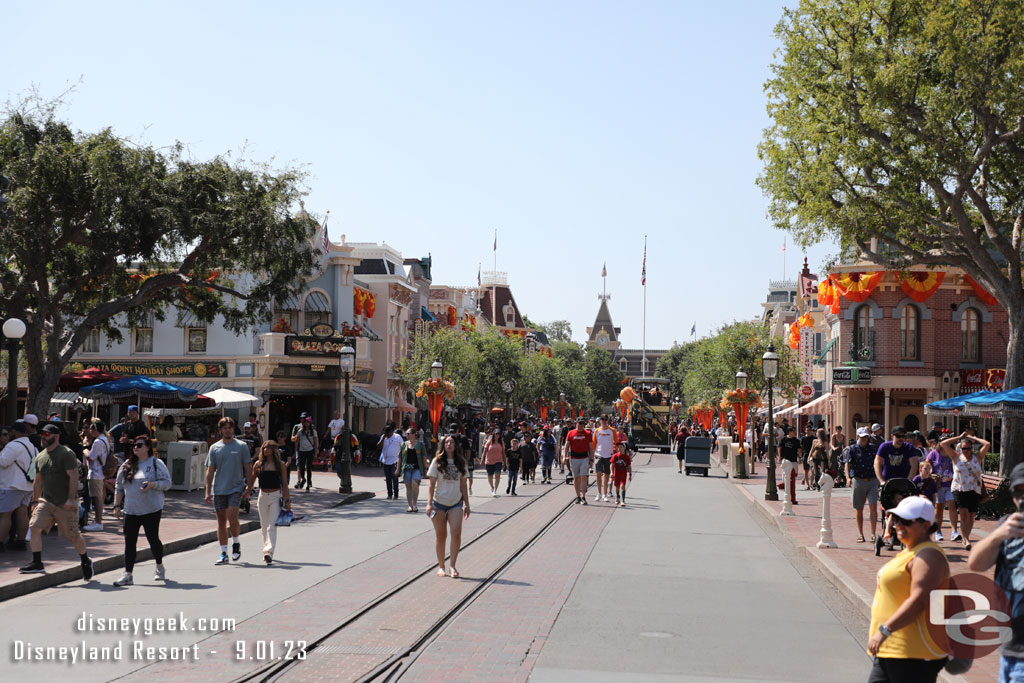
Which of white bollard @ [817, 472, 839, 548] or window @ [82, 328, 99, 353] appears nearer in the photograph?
white bollard @ [817, 472, 839, 548]

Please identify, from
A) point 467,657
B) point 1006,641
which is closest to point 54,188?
point 467,657

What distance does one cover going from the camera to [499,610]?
10055 mm

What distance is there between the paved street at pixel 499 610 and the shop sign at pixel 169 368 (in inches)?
1078

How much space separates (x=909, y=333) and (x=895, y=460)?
30.5 metres

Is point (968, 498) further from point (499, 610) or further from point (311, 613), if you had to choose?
point (311, 613)

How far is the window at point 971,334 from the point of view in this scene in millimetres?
43219

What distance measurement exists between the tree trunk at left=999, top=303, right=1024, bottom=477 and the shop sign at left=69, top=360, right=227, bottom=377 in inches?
1191

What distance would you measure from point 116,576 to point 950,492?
12323 millimetres

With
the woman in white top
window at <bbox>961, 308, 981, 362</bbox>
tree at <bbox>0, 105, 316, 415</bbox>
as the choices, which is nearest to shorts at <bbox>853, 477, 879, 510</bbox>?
the woman in white top

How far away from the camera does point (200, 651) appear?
26.4 ft

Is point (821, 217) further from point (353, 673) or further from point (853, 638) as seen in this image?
point (353, 673)

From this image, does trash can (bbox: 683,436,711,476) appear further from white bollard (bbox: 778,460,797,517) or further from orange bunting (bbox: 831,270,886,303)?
white bollard (bbox: 778,460,797,517)

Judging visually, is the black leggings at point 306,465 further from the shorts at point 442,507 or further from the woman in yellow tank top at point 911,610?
the woman in yellow tank top at point 911,610

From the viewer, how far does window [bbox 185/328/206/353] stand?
143ft
